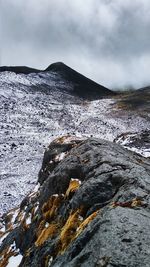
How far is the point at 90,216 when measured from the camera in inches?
465

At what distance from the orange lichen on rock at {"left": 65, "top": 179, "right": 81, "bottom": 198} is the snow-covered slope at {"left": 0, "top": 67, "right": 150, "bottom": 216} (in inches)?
734

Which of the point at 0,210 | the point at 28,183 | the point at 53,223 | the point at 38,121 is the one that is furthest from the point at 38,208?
the point at 38,121

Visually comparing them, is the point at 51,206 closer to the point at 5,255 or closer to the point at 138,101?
the point at 5,255

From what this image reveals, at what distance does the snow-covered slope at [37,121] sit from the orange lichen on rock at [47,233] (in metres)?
20.1

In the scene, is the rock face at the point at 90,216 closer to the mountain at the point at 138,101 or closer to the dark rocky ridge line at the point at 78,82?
the mountain at the point at 138,101

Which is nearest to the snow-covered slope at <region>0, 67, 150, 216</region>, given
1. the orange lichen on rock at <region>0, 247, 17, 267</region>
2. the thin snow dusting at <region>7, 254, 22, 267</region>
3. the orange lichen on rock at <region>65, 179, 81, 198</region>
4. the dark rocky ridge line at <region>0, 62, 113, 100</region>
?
the dark rocky ridge line at <region>0, 62, 113, 100</region>

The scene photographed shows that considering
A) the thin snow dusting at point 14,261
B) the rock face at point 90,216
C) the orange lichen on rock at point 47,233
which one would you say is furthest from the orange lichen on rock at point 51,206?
the thin snow dusting at point 14,261

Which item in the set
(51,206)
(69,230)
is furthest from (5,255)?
(69,230)

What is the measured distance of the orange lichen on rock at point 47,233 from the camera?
46.5 feet

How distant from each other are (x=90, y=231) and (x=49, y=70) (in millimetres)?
112503

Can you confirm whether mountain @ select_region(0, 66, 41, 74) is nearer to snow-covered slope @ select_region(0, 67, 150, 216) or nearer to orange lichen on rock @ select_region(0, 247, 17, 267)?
snow-covered slope @ select_region(0, 67, 150, 216)

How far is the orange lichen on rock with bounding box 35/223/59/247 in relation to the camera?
14184mm

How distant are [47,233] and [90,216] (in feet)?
10.5

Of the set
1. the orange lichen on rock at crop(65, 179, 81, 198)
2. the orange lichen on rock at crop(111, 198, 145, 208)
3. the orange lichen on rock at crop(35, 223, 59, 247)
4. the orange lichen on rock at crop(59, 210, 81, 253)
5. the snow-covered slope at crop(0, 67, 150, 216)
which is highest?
the orange lichen on rock at crop(111, 198, 145, 208)
